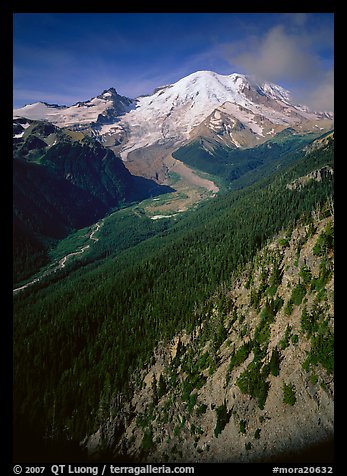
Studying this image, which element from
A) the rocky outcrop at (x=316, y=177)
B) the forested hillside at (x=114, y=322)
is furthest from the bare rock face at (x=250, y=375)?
the rocky outcrop at (x=316, y=177)

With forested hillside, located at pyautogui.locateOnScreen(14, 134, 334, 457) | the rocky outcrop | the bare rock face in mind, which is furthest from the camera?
the rocky outcrop

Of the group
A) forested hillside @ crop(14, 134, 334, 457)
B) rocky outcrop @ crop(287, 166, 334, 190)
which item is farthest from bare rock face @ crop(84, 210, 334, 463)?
rocky outcrop @ crop(287, 166, 334, 190)

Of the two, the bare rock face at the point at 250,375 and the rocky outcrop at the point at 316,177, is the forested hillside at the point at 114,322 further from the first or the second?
the bare rock face at the point at 250,375

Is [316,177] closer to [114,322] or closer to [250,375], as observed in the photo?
[114,322]

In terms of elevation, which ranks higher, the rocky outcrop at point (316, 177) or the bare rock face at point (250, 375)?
the rocky outcrop at point (316, 177)

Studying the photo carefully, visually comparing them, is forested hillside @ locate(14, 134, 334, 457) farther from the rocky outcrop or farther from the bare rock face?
the bare rock face

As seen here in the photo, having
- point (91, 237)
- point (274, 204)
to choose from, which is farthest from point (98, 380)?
point (91, 237)
